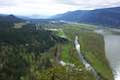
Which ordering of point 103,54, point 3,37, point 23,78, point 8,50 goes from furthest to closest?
point 3,37, point 103,54, point 8,50, point 23,78

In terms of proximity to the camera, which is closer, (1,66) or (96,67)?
(1,66)

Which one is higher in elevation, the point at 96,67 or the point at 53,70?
the point at 53,70

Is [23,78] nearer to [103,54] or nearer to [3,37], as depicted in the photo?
[103,54]

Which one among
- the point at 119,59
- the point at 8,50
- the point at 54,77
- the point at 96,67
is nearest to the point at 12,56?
the point at 8,50

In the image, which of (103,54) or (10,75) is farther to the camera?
(103,54)

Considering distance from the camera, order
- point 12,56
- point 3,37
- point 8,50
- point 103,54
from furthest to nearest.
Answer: point 3,37 < point 103,54 < point 8,50 < point 12,56

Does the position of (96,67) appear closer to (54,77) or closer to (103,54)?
(103,54)

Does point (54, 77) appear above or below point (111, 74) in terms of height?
above

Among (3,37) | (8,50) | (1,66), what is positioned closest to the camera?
(1,66)

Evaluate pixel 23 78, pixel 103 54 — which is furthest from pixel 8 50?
pixel 103 54
